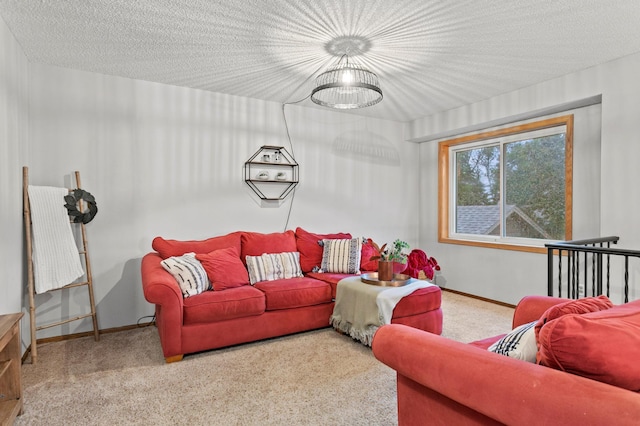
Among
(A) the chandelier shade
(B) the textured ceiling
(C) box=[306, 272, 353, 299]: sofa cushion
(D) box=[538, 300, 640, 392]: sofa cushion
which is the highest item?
(B) the textured ceiling

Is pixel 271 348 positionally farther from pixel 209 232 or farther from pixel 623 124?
pixel 623 124

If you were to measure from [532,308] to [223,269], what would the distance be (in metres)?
2.42

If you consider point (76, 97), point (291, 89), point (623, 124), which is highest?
point (291, 89)

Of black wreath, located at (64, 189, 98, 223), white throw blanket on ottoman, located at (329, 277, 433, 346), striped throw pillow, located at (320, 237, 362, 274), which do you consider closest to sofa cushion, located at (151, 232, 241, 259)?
black wreath, located at (64, 189, 98, 223)

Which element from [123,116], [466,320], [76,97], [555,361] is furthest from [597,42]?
[76,97]

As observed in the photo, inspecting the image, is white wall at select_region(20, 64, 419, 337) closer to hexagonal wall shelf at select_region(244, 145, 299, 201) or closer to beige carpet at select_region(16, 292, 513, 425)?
hexagonal wall shelf at select_region(244, 145, 299, 201)

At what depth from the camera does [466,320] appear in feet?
12.4

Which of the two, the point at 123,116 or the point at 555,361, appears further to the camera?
the point at 123,116

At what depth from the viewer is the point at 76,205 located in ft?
10.5

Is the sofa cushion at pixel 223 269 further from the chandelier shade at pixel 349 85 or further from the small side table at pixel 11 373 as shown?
the chandelier shade at pixel 349 85

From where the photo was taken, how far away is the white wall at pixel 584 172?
318 centimetres

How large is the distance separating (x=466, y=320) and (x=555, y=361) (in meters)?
2.95

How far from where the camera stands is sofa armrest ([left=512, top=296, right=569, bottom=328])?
1896 mm

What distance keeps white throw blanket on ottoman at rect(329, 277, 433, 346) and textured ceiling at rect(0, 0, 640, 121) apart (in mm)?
2011
